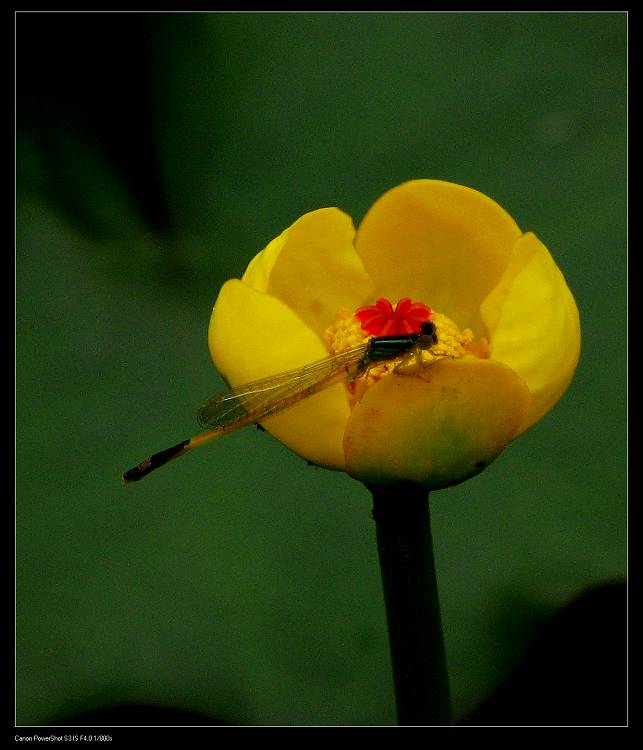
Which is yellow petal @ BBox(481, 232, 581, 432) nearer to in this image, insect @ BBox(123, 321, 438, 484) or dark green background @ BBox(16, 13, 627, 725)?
insect @ BBox(123, 321, 438, 484)

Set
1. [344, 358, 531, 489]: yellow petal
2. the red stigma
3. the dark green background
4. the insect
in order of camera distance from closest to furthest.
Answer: [344, 358, 531, 489]: yellow petal, the insect, the red stigma, the dark green background

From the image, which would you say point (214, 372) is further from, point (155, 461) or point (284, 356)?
point (284, 356)

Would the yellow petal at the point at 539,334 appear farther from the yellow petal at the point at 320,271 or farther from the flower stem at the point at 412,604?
the yellow petal at the point at 320,271

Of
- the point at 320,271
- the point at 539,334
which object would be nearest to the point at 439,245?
the point at 320,271

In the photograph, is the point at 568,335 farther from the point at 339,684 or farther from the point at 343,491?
the point at 339,684

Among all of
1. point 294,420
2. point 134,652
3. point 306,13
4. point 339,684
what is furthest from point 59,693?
point 306,13

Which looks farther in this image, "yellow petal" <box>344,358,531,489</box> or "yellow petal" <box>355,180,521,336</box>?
"yellow petal" <box>355,180,521,336</box>

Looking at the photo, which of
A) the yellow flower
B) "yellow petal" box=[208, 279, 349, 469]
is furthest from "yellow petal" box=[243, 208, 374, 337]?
"yellow petal" box=[208, 279, 349, 469]
